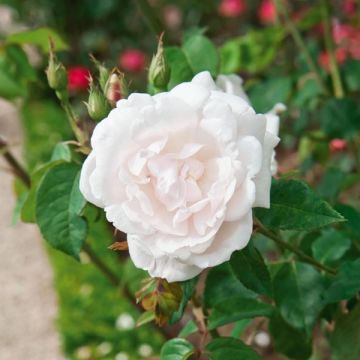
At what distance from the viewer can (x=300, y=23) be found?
1.75 meters

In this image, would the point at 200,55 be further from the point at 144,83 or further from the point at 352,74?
the point at 144,83

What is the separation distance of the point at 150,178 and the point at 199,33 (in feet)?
1.84

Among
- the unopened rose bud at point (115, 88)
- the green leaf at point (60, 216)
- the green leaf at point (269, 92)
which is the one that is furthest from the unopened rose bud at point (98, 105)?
→ the green leaf at point (269, 92)

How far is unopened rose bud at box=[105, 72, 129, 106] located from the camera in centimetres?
81

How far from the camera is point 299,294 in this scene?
96cm

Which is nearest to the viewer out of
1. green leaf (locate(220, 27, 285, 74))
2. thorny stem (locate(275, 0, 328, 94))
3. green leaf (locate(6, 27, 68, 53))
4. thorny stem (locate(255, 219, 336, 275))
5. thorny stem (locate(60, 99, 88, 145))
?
thorny stem (locate(255, 219, 336, 275))

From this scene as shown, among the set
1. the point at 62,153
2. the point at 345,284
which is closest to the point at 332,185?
the point at 345,284

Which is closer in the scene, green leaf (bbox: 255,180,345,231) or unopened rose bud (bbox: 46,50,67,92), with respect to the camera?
green leaf (bbox: 255,180,345,231)

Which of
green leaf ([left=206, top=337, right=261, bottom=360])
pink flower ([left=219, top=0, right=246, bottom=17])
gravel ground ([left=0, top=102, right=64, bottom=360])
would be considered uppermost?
green leaf ([left=206, top=337, right=261, bottom=360])

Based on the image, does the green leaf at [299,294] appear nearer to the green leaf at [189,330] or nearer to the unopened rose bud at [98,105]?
the green leaf at [189,330]

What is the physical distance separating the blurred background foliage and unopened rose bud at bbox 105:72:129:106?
184 millimetres

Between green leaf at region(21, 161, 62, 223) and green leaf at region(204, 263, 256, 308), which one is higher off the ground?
green leaf at region(21, 161, 62, 223)

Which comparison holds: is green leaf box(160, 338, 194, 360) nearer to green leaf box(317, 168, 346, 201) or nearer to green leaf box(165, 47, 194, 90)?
green leaf box(165, 47, 194, 90)

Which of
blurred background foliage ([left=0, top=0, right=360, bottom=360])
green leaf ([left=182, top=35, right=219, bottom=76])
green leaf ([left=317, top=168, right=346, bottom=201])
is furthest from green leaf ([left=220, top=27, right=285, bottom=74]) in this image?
green leaf ([left=182, top=35, right=219, bottom=76])
